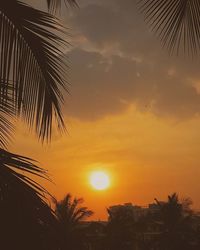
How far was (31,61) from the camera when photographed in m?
2.70

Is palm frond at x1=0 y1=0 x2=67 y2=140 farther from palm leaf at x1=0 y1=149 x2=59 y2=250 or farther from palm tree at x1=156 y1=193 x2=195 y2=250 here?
palm tree at x1=156 y1=193 x2=195 y2=250

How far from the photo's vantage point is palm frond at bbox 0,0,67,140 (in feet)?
8.24

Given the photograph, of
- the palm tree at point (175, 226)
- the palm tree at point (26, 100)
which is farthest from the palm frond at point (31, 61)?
the palm tree at point (175, 226)

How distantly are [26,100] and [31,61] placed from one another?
26cm

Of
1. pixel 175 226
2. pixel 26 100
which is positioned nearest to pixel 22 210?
pixel 26 100

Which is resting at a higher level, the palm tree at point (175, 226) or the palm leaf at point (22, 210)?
the palm tree at point (175, 226)

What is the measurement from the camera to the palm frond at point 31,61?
2.51 m

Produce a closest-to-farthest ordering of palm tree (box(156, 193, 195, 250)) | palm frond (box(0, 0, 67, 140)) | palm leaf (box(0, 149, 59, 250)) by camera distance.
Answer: palm leaf (box(0, 149, 59, 250))
palm frond (box(0, 0, 67, 140))
palm tree (box(156, 193, 195, 250))

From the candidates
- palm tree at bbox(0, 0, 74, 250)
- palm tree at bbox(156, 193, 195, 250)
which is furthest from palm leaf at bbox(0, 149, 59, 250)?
palm tree at bbox(156, 193, 195, 250)

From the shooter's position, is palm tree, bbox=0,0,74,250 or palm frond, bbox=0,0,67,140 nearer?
palm tree, bbox=0,0,74,250

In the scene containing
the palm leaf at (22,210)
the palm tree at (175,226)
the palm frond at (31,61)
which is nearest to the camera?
the palm leaf at (22,210)

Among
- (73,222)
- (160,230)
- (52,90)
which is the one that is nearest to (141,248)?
(160,230)

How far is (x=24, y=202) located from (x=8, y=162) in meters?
0.17

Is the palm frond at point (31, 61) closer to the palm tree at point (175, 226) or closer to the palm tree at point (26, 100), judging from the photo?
the palm tree at point (26, 100)
